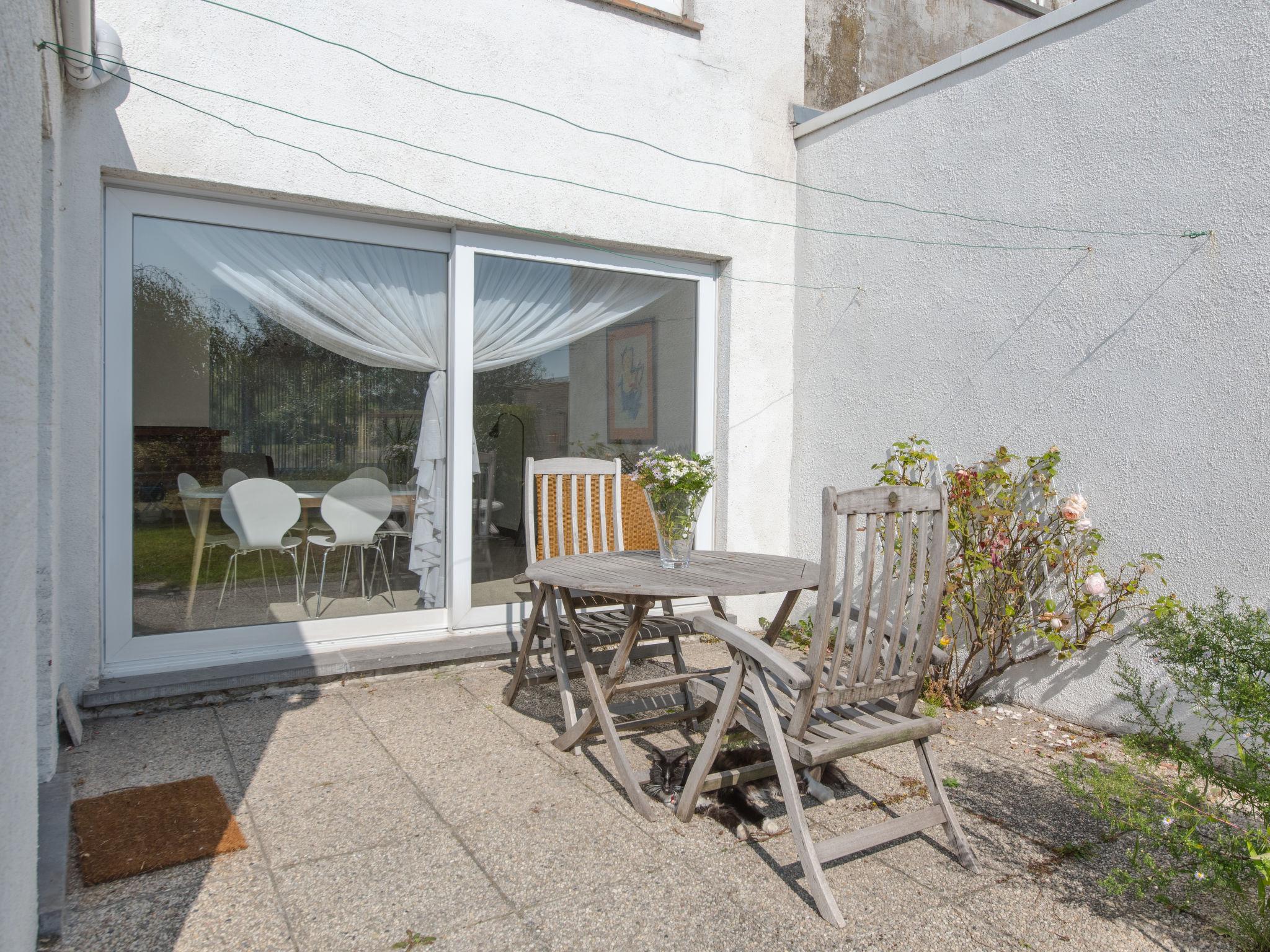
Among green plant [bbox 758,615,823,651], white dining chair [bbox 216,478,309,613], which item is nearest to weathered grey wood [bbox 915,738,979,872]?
green plant [bbox 758,615,823,651]

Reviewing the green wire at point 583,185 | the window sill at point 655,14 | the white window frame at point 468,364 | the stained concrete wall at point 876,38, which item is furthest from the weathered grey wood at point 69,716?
the stained concrete wall at point 876,38

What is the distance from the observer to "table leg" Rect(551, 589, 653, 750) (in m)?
2.91

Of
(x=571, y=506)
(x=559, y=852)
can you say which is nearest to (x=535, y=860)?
(x=559, y=852)

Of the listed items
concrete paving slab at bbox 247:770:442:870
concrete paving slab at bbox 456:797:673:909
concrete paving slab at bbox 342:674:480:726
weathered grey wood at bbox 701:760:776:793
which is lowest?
concrete paving slab at bbox 456:797:673:909

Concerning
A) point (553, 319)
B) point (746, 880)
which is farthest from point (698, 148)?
point (746, 880)

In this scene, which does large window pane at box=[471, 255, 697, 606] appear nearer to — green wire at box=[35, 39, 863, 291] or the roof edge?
green wire at box=[35, 39, 863, 291]

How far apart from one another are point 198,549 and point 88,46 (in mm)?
2086

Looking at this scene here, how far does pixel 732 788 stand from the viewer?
2873 millimetres

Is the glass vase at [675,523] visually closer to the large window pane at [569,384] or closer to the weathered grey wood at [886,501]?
the weathered grey wood at [886,501]

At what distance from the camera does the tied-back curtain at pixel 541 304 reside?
15.1ft

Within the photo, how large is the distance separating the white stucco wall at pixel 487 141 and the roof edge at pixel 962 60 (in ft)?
1.10

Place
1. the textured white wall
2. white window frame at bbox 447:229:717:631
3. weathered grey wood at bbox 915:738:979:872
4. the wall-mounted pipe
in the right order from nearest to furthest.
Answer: the textured white wall, weathered grey wood at bbox 915:738:979:872, the wall-mounted pipe, white window frame at bbox 447:229:717:631

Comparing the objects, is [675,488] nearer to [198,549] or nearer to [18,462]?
[18,462]

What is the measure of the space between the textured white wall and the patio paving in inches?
23.1
